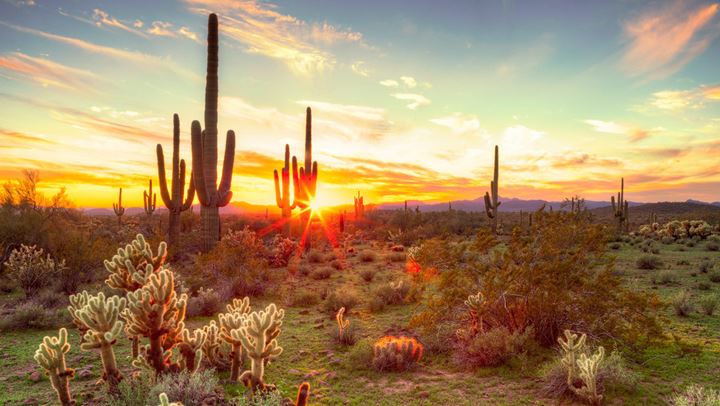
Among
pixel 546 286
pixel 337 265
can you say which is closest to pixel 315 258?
pixel 337 265

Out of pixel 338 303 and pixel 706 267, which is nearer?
pixel 338 303

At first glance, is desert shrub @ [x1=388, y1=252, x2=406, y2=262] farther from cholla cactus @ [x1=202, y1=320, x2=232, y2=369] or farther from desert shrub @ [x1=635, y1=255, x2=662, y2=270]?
cholla cactus @ [x1=202, y1=320, x2=232, y2=369]

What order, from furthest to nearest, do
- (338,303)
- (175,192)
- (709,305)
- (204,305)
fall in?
(175,192) → (338,303) → (204,305) → (709,305)

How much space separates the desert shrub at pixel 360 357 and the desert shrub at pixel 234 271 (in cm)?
600

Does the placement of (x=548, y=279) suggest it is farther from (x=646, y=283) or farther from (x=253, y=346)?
(x=646, y=283)

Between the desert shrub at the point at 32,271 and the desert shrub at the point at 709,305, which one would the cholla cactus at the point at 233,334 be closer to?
the desert shrub at the point at 32,271

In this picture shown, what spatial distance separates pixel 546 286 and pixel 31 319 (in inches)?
430

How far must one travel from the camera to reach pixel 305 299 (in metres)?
11.6

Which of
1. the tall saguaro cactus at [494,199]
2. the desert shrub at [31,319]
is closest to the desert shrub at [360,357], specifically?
the desert shrub at [31,319]

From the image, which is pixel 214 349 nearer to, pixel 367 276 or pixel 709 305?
pixel 367 276

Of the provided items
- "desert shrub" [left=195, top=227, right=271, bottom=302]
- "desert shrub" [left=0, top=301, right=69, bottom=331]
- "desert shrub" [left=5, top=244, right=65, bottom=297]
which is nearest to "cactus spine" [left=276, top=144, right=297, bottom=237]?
"desert shrub" [left=195, top=227, right=271, bottom=302]

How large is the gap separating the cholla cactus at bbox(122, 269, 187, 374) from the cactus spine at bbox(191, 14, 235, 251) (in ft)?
35.0

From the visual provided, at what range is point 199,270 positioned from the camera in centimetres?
1270

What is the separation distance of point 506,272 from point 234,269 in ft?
29.4
